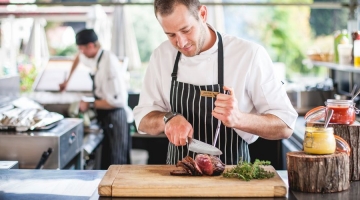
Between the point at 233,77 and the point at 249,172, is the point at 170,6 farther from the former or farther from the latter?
the point at 249,172

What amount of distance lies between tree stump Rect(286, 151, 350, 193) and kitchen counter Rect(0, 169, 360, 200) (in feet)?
0.10

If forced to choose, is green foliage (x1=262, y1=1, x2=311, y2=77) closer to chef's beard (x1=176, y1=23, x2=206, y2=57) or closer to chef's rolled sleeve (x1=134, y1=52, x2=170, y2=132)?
A: chef's rolled sleeve (x1=134, y1=52, x2=170, y2=132)

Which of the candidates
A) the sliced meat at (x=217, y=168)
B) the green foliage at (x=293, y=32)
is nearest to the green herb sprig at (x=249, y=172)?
the sliced meat at (x=217, y=168)

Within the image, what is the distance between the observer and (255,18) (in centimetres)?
1382

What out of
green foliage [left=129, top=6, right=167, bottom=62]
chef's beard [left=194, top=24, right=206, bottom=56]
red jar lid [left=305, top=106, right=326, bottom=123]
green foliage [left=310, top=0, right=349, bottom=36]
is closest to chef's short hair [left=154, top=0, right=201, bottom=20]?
chef's beard [left=194, top=24, right=206, bottom=56]

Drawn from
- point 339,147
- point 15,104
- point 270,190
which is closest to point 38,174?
point 270,190

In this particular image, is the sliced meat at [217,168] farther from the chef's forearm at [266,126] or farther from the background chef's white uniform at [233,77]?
the background chef's white uniform at [233,77]

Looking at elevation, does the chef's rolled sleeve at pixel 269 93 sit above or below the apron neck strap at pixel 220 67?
below

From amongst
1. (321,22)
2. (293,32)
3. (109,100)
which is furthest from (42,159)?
(321,22)

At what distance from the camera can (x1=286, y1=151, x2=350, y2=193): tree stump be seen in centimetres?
211

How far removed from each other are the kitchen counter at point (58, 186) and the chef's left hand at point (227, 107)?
1.11 feet

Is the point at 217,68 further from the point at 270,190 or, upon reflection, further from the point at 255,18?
the point at 255,18

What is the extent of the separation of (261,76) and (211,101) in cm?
27

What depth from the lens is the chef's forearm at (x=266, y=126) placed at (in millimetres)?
2477
